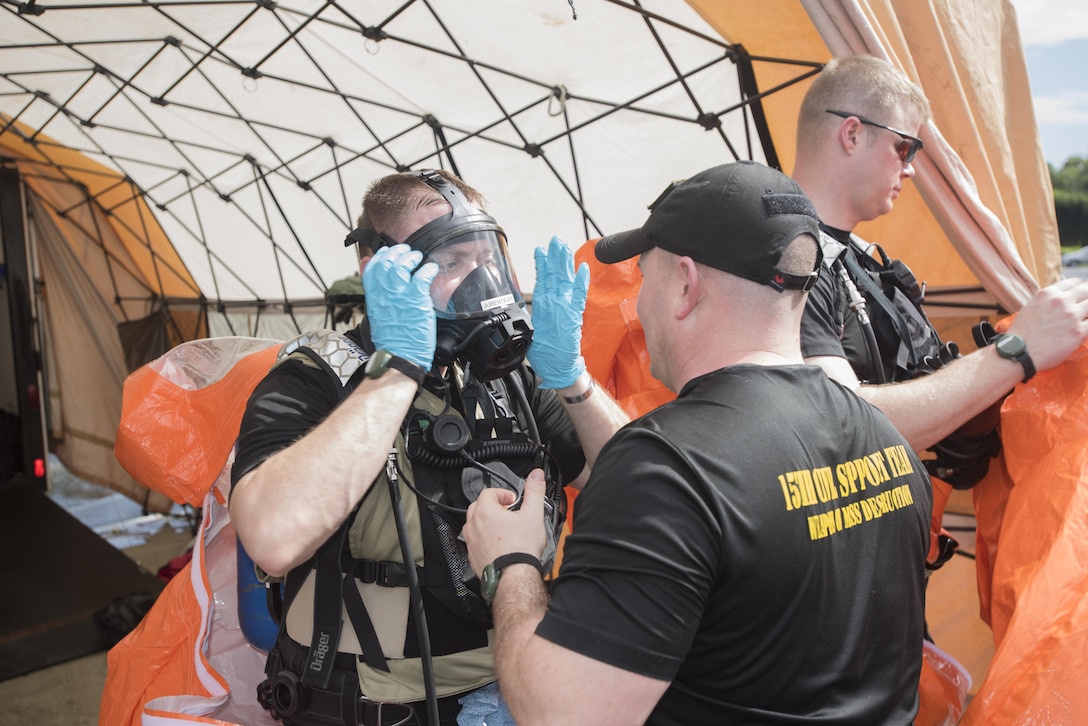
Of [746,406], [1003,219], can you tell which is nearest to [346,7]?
[1003,219]

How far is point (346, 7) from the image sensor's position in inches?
151

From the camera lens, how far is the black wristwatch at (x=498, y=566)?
132 cm

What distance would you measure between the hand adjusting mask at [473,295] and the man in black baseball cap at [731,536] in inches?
15.5

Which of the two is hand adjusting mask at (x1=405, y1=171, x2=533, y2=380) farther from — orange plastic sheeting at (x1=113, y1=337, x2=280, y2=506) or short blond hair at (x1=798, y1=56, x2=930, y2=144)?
short blond hair at (x1=798, y1=56, x2=930, y2=144)

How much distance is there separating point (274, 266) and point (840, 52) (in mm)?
5307

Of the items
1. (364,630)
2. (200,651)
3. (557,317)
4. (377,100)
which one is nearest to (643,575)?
(364,630)

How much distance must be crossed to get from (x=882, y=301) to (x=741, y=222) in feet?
3.72

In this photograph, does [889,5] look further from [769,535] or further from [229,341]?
[229,341]

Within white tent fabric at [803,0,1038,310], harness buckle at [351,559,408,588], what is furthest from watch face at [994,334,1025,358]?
harness buckle at [351,559,408,588]

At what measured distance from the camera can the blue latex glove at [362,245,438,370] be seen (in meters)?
1.63

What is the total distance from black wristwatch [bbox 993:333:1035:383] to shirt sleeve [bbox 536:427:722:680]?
1410mm

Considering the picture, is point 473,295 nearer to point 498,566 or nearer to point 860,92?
point 498,566

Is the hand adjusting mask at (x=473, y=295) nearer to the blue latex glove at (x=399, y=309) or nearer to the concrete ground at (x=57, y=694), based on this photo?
the blue latex glove at (x=399, y=309)

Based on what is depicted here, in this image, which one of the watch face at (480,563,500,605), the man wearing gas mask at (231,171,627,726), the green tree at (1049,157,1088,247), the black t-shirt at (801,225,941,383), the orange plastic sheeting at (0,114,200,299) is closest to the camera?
the watch face at (480,563,500,605)
